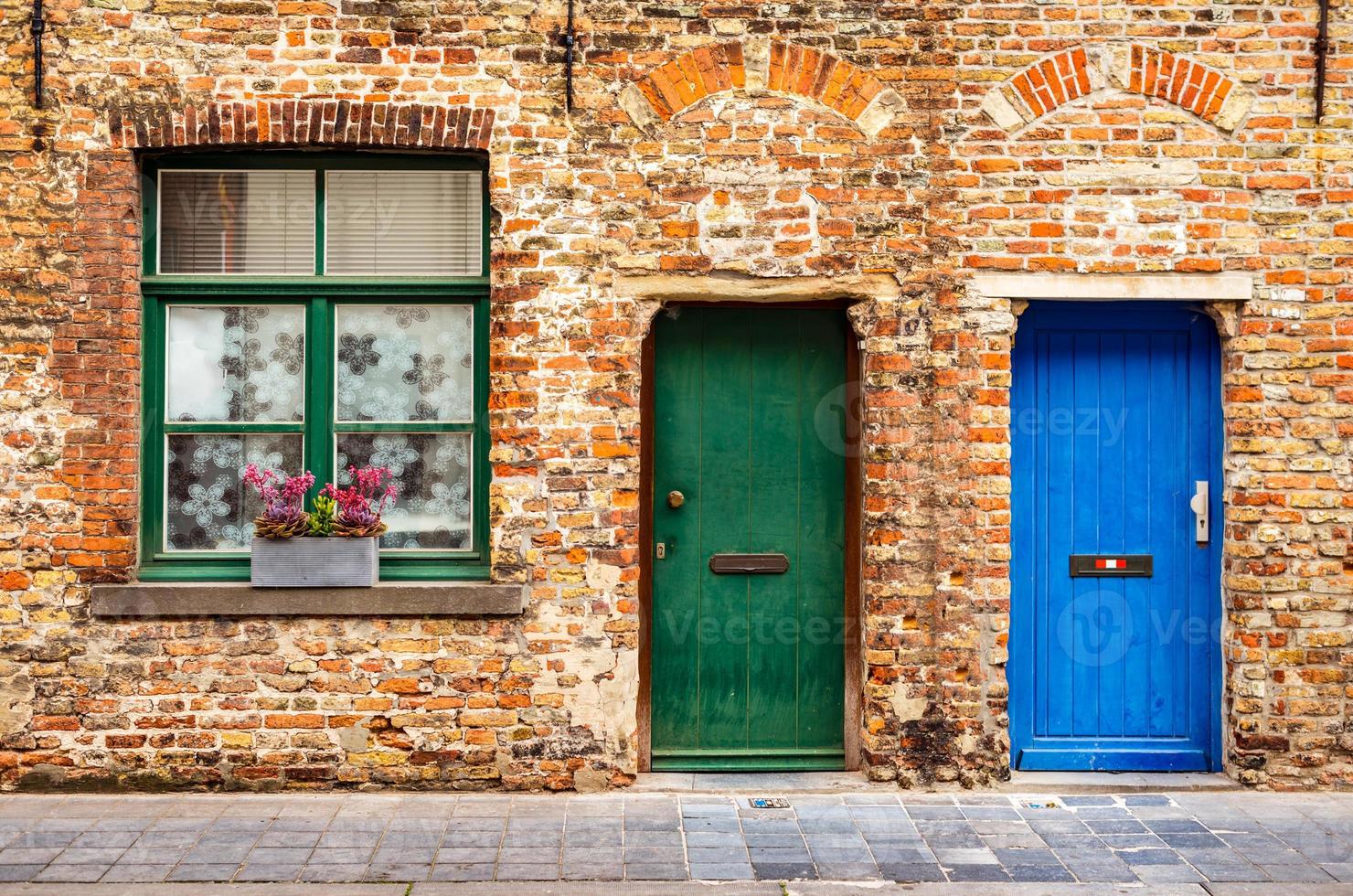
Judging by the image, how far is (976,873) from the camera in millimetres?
4367

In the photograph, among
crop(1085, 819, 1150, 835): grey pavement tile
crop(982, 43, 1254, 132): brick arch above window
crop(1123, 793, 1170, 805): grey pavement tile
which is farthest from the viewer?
crop(982, 43, 1254, 132): brick arch above window

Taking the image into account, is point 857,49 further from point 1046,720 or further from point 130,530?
point 130,530

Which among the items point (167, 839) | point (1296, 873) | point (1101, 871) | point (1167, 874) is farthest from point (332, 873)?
point (1296, 873)

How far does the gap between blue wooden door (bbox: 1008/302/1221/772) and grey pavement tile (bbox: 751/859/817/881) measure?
5.60 feet

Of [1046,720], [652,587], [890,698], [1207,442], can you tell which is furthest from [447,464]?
[1207,442]

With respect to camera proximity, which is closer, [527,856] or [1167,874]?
[1167,874]

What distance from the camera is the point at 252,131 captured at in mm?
5336

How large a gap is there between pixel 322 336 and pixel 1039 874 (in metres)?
4.22

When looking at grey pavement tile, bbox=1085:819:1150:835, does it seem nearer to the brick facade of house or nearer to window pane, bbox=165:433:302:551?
the brick facade of house

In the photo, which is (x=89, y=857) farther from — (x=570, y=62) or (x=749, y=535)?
(x=570, y=62)

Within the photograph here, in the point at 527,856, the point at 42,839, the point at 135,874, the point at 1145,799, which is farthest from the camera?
the point at 1145,799

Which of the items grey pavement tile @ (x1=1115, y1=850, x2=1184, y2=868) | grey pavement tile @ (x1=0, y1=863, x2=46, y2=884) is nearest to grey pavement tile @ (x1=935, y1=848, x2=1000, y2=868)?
grey pavement tile @ (x1=1115, y1=850, x2=1184, y2=868)

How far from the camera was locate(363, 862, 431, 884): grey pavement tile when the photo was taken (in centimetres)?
428

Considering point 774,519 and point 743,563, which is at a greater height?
point 774,519
